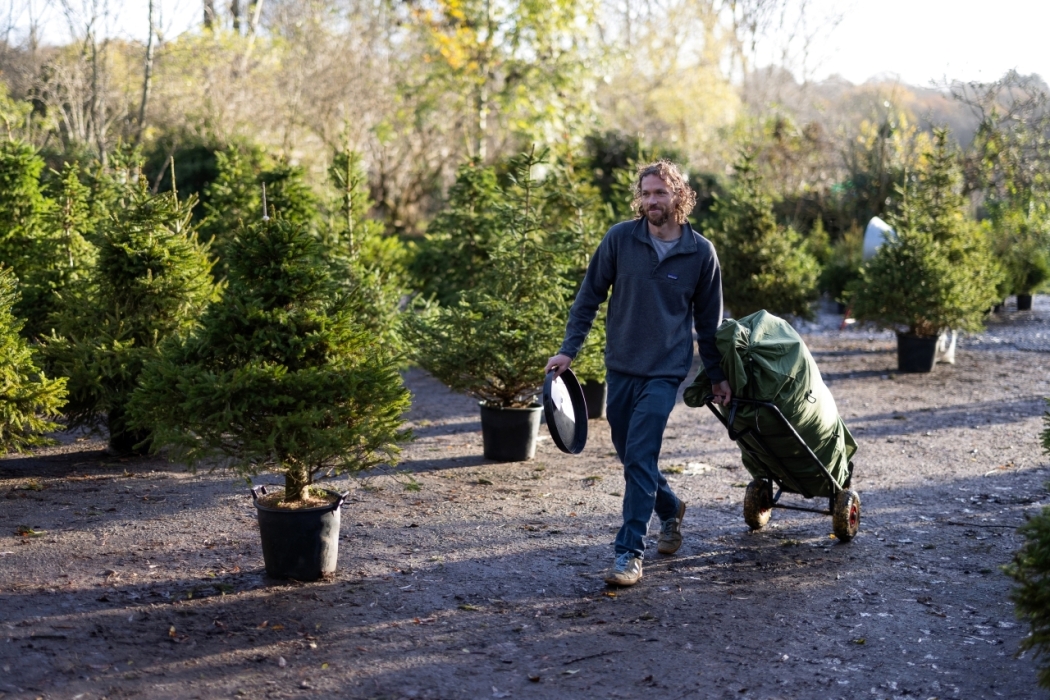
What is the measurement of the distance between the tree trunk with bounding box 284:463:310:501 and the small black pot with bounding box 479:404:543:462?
2.92 metres

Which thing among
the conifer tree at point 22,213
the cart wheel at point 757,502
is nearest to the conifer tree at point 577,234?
the cart wheel at point 757,502

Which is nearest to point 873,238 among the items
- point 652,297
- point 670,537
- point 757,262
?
point 757,262

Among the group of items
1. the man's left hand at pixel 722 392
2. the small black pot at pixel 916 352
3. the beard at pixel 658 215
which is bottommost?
the small black pot at pixel 916 352

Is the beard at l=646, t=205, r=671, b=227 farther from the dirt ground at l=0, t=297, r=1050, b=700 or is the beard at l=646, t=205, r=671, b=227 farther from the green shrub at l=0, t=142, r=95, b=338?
the green shrub at l=0, t=142, r=95, b=338

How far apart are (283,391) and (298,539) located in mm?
715

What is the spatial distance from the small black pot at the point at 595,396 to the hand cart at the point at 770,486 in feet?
10.5

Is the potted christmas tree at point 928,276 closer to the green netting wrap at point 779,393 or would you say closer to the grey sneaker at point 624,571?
the green netting wrap at point 779,393

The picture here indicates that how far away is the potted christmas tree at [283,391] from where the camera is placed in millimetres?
4652

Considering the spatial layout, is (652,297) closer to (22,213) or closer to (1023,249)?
(22,213)

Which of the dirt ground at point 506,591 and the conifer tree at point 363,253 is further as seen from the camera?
the conifer tree at point 363,253

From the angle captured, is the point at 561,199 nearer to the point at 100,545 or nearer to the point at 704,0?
the point at 100,545

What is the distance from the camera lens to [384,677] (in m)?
3.90

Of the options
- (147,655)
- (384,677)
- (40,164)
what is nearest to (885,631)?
(384,677)

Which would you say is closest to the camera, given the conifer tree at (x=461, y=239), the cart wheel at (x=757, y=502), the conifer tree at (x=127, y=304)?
the cart wheel at (x=757, y=502)
